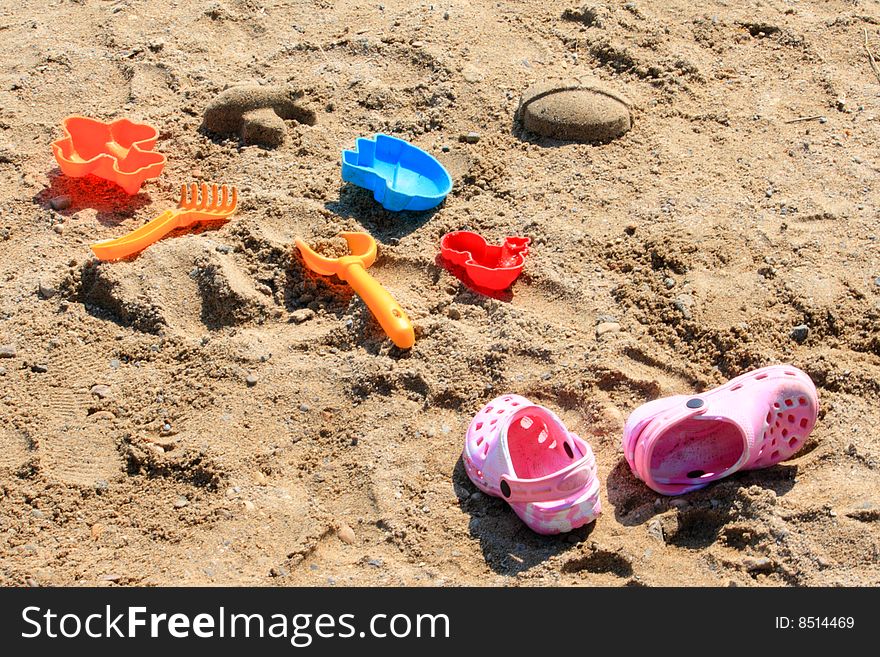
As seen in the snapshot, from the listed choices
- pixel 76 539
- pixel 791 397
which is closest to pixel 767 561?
pixel 791 397

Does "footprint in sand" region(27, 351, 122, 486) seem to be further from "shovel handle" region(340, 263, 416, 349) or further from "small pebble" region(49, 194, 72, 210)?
"shovel handle" region(340, 263, 416, 349)

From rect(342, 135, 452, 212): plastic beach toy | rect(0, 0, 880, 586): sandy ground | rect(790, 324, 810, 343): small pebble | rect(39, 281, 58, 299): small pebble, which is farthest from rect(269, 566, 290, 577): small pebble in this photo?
rect(790, 324, 810, 343): small pebble

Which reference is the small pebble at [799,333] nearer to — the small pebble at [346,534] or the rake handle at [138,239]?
the small pebble at [346,534]

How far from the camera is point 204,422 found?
2.80 meters

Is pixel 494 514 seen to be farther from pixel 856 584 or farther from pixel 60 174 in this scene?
pixel 60 174

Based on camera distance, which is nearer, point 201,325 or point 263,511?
point 263,511

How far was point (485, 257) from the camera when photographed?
320 centimetres

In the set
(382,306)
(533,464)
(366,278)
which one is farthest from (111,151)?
(533,464)

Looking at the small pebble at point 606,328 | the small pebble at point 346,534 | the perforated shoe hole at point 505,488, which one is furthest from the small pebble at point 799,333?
the small pebble at point 346,534

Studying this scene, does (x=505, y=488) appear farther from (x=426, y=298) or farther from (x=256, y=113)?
(x=256, y=113)

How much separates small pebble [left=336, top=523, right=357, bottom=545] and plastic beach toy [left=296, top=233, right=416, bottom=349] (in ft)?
1.87

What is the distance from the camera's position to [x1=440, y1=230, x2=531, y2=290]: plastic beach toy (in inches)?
121

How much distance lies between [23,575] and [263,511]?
1.84ft

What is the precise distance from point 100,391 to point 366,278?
2.59 ft
